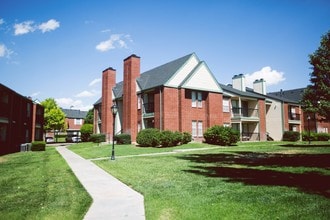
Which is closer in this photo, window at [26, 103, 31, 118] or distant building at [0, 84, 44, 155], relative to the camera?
distant building at [0, 84, 44, 155]

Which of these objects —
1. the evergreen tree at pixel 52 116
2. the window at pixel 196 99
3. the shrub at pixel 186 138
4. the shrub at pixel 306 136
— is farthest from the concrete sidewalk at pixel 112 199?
the evergreen tree at pixel 52 116

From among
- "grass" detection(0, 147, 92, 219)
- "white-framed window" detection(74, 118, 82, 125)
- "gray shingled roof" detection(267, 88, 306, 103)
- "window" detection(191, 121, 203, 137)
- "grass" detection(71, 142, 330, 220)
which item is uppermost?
"gray shingled roof" detection(267, 88, 306, 103)

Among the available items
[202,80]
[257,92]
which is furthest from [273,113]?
[202,80]

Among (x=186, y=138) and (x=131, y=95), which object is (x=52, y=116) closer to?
(x=131, y=95)

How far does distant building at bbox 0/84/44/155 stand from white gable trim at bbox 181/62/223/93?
18.6m

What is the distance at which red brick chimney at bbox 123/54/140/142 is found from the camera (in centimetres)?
3089

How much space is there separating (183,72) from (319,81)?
14583 millimetres

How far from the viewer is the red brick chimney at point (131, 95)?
3089 cm

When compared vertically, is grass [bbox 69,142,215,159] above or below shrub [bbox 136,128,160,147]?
below

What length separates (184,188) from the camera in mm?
7715

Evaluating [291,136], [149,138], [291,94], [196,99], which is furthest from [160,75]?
[291,94]

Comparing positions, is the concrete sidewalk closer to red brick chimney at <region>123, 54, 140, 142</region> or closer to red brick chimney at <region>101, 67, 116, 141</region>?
red brick chimney at <region>123, 54, 140, 142</region>

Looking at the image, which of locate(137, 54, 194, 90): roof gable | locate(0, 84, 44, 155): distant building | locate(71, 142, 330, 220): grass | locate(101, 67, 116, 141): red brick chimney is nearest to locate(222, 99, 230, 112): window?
locate(137, 54, 194, 90): roof gable

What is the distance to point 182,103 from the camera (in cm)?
2834
